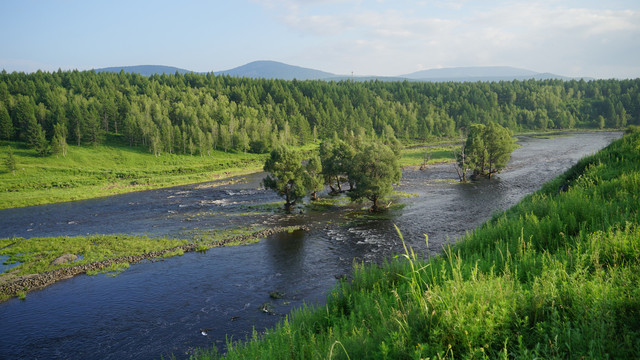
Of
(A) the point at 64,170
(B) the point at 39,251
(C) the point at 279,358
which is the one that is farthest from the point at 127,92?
(C) the point at 279,358

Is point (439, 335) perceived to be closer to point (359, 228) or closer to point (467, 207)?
point (359, 228)

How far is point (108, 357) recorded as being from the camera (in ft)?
63.8

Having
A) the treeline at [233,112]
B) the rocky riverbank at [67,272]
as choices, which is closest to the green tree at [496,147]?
the rocky riverbank at [67,272]

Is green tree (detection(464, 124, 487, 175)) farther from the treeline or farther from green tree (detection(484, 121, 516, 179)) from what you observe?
the treeline

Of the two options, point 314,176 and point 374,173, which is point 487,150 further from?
point 314,176

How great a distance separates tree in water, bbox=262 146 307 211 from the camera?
164 ft

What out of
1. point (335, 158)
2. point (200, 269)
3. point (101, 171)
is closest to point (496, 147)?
point (335, 158)

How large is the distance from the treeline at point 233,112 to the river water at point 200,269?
63.4 meters

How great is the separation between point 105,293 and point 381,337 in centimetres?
2895

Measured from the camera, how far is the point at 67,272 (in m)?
31.4

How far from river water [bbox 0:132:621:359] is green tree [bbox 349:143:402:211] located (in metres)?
3.77

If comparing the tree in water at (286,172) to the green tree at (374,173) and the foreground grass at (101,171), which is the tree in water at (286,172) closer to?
the green tree at (374,173)

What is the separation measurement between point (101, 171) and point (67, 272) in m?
69.2

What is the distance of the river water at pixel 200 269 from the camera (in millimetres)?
21422
